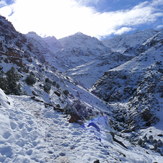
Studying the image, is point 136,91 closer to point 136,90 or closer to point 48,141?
point 136,90

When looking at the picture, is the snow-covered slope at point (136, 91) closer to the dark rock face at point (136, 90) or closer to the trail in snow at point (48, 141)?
the dark rock face at point (136, 90)

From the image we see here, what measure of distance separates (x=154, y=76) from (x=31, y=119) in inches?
2553

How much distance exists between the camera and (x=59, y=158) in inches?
362

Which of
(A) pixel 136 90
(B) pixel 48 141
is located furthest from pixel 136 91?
(B) pixel 48 141

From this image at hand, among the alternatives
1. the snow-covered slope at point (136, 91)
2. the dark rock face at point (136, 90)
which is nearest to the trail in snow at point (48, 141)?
the snow-covered slope at point (136, 91)

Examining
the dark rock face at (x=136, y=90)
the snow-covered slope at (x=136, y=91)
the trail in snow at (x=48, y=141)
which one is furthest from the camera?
the dark rock face at (x=136, y=90)

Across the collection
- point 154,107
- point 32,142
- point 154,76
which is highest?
point 154,76

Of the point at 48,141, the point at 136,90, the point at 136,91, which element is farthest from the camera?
the point at 136,90

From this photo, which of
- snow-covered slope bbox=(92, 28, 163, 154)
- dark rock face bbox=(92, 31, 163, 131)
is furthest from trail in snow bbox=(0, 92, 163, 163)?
dark rock face bbox=(92, 31, 163, 131)

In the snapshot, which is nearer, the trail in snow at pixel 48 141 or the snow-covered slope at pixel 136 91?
the trail in snow at pixel 48 141

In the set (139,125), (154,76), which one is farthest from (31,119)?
(154,76)

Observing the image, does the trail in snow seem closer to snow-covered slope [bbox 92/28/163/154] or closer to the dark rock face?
snow-covered slope [bbox 92/28/163/154]

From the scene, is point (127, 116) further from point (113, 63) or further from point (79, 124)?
point (113, 63)

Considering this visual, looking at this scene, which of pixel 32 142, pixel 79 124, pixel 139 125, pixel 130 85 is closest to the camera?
pixel 32 142
